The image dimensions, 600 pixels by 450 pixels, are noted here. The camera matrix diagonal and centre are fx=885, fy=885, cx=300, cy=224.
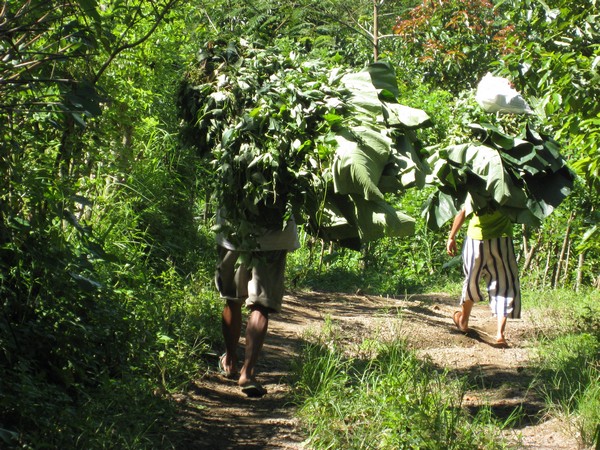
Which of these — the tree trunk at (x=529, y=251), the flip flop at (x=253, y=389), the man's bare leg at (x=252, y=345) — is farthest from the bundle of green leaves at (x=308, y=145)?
the tree trunk at (x=529, y=251)

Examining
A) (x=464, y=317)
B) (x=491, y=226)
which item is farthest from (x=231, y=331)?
(x=464, y=317)

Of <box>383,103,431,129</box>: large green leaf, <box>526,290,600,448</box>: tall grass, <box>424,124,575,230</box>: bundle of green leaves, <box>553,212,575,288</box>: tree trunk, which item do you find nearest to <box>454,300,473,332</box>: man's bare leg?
<box>526,290,600,448</box>: tall grass

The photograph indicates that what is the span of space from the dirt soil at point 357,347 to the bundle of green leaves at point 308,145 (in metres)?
1.01

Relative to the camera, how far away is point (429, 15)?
1392 cm

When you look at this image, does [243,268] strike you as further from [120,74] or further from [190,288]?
[120,74]

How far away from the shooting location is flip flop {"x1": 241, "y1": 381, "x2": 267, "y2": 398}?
218 inches

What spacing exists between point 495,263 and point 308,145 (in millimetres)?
3415

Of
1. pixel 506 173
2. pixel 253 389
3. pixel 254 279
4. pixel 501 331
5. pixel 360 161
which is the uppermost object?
pixel 506 173

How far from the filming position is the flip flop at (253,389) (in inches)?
218

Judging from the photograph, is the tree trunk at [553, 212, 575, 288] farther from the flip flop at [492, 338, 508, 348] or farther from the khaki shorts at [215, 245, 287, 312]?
the khaki shorts at [215, 245, 287, 312]

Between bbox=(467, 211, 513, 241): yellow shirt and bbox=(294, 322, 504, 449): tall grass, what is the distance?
2187 millimetres

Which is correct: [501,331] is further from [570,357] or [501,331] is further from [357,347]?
[357,347]

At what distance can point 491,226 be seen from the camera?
758 centimetres

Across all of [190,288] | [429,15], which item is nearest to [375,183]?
[190,288]
